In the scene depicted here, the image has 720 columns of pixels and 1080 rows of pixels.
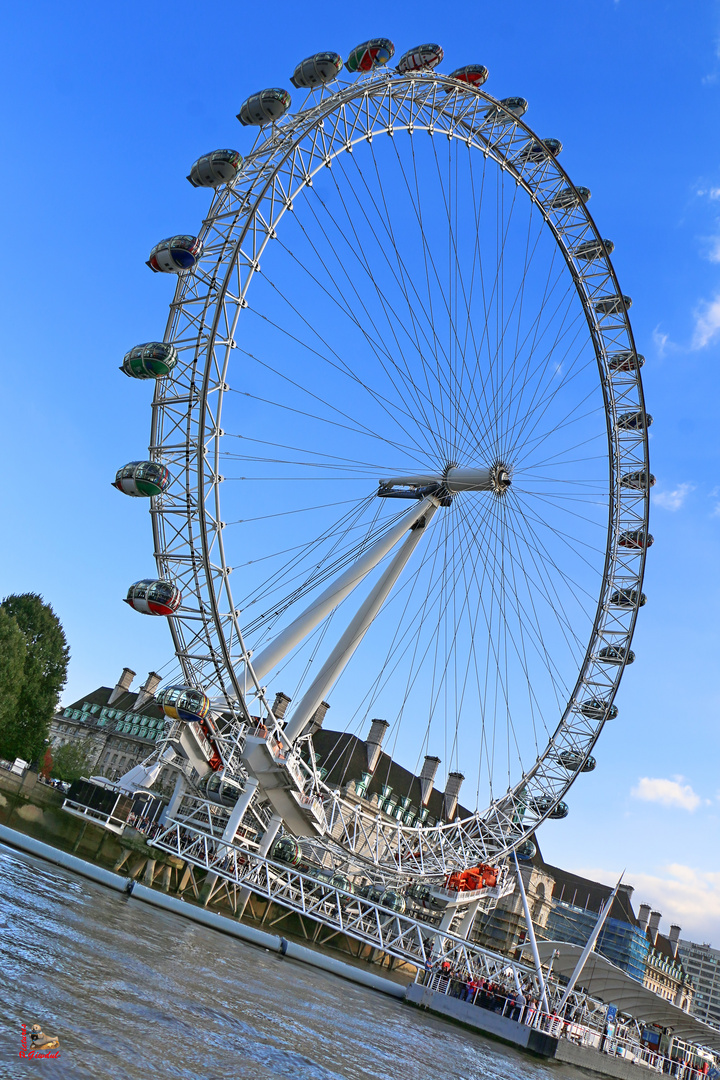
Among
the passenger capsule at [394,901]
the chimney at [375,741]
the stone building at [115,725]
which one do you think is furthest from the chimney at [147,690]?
the passenger capsule at [394,901]

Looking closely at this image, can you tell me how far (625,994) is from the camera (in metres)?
51.1

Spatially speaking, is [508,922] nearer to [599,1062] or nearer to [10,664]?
[10,664]

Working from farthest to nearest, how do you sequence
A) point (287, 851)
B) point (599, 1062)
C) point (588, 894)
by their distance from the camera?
point (588, 894) < point (287, 851) < point (599, 1062)

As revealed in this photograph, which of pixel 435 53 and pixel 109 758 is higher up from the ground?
pixel 435 53

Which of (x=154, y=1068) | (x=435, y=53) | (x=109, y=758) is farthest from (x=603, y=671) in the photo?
(x=109, y=758)

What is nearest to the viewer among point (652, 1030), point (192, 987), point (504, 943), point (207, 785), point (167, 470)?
point (192, 987)

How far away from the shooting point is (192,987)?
15.0 metres

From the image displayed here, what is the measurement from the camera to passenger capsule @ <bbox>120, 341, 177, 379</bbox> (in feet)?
107

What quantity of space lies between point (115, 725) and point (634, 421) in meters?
76.3

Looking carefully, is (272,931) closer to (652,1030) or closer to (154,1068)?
(652,1030)

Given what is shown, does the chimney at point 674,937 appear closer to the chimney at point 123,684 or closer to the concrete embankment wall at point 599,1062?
the chimney at point 123,684

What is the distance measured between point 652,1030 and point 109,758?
69511 millimetres

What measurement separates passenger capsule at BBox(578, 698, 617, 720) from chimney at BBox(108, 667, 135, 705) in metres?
74.7

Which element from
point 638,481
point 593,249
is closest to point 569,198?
point 593,249
